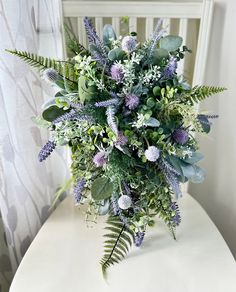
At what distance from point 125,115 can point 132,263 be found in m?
0.36

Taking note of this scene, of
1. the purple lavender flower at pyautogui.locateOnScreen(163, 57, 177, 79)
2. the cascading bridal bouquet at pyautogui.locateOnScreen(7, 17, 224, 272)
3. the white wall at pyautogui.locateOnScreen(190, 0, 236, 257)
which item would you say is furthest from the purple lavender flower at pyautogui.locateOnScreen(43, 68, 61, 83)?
the white wall at pyautogui.locateOnScreen(190, 0, 236, 257)

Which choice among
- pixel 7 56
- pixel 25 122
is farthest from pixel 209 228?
pixel 7 56

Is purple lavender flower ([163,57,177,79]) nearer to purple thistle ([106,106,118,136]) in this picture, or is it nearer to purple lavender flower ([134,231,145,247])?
purple thistle ([106,106,118,136])

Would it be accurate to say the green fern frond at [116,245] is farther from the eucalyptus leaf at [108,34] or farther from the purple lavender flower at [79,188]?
the eucalyptus leaf at [108,34]

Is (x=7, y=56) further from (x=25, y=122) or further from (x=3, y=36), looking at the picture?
(x=25, y=122)

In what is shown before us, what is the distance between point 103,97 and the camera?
639mm

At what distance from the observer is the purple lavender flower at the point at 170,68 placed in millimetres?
633

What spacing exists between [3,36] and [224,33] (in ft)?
2.01

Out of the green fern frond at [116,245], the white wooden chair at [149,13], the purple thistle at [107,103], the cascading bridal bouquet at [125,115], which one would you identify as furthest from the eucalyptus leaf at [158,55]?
the green fern frond at [116,245]

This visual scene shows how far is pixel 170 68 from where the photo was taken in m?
0.63

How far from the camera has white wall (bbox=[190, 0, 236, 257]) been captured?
0.96 metres

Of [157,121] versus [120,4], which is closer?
[157,121]

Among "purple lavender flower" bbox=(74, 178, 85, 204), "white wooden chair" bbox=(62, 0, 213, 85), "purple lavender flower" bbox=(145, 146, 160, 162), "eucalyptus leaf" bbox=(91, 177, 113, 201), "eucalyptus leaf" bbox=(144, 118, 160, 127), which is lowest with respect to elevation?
"purple lavender flower" bbox=(74, 178, 85, 204)

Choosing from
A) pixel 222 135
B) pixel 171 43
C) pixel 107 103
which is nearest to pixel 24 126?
pixel 107 103
